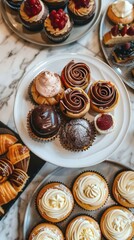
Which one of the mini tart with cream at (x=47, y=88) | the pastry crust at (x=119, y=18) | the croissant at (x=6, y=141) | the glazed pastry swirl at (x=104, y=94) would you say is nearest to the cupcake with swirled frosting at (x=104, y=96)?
the glazed pastry swirl at (x=104, y=94)

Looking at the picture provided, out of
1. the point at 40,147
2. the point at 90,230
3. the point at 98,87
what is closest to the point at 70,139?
the point at 40,147

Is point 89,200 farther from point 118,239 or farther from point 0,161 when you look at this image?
point 0,161

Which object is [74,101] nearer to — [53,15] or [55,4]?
[53,15]

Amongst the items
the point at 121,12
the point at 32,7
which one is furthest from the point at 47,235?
the point at 121,12

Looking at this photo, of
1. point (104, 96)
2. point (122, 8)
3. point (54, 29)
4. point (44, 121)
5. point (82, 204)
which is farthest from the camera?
point (122, 8)

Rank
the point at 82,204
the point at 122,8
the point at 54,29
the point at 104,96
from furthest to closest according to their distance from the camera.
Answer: the point at 122,8 → the point at 54,29 → the point at 82,204 → the point at 104,96

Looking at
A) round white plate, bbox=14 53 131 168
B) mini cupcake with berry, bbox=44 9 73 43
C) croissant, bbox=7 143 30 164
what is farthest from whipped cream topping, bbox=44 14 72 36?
croissant, bbox=7 143 30 164

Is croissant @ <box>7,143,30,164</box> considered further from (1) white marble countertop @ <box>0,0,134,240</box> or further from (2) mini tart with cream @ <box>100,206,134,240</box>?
(2) mini tart with cream @ <box>100,206,134,240</box>
